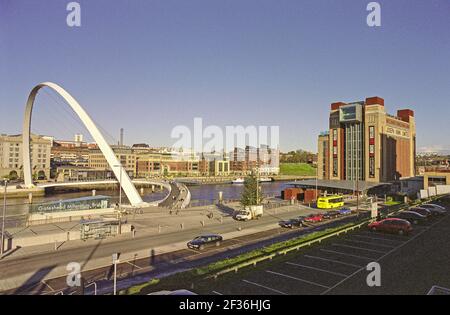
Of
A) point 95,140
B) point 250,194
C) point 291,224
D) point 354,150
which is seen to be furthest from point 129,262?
point 354,150

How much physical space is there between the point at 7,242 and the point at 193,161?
15092 centimetres

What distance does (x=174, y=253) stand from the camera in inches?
866

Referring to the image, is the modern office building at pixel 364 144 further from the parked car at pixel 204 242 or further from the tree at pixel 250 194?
the parked car at pixel 204 242

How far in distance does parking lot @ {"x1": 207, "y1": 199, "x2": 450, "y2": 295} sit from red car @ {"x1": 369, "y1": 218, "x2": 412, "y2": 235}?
1.23 metres

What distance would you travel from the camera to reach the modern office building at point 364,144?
75500 millimetres

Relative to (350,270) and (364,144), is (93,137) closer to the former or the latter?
(350,270)

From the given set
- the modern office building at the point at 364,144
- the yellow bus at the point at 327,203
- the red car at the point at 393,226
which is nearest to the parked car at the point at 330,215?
the yellow bus at the point at 327,203

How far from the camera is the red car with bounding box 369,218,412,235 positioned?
2400 cm

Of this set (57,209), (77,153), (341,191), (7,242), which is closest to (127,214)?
(57,209)

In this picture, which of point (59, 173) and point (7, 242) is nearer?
point (7, 242)

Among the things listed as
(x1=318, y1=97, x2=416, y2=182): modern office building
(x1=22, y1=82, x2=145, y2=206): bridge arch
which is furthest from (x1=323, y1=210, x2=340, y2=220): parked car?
(x1=318, y1=97, x2=416, y2=182): modern office building

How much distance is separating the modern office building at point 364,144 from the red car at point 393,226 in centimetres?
5138

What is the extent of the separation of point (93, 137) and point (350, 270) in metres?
52.4

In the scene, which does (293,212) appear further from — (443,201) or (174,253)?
(174,253)
